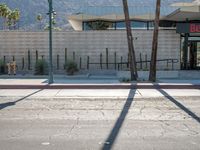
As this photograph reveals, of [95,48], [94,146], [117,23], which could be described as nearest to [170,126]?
[94,146]

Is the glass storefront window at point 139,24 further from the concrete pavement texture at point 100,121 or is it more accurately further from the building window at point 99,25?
the concrete pavement texture at point 100,121

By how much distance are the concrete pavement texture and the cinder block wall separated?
12075 mm

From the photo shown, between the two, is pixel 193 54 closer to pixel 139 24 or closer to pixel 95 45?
pixel 95 45

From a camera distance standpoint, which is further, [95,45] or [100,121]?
[95,45]

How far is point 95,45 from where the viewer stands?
31.2 metres

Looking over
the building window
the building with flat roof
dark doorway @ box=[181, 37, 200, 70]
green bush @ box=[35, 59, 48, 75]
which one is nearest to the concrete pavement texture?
green bush @ box=[35, 59, 48, 75]

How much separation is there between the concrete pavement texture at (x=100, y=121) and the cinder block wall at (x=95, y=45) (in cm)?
1207

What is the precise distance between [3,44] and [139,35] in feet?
30.4

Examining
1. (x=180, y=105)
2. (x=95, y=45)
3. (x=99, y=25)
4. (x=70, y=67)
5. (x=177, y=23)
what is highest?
(x=99, y=25)

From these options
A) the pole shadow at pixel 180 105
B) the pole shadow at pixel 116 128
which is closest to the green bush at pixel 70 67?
the pole shadow at pixel 180 105

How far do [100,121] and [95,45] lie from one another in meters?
19.8

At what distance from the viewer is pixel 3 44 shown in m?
31.4

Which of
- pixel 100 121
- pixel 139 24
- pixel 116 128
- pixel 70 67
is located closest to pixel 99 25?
pixel 139 24

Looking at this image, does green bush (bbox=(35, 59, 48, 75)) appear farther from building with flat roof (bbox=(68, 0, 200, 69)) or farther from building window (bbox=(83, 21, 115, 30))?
building window (bbox=(83, 21, 115, 30))
